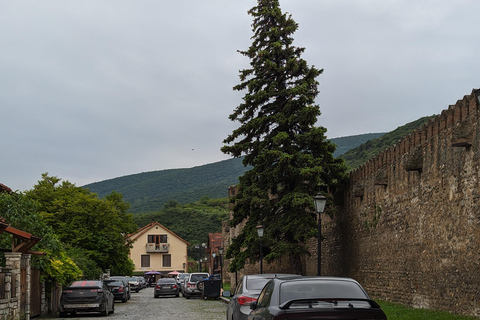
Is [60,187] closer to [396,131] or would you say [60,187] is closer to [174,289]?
[174,289]

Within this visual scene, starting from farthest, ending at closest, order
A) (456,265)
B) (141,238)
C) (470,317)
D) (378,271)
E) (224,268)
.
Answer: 1. (141,238)
2. (224,268)
3. (378,271)
4. (456,265)
5. (470,317)

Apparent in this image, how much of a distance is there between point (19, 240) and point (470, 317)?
13.4m

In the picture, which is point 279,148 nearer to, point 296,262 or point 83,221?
point 296,262

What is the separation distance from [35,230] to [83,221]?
509 inches

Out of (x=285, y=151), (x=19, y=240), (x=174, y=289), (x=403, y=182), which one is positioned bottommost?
(x=174, y=289)

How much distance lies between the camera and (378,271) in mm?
24281

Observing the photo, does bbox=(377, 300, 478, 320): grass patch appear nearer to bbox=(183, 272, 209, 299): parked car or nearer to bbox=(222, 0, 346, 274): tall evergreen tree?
bbox=(222, 0, 346, 274): tall evergreen tree

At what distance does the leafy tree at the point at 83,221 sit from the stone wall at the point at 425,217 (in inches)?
571

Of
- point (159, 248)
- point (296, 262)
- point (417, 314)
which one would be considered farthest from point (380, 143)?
point (417, 314)

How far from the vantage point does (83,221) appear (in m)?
35.3


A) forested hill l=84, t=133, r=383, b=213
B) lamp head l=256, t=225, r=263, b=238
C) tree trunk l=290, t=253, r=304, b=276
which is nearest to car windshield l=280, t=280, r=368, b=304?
lamp head l=256, t=225, r=263, b=238

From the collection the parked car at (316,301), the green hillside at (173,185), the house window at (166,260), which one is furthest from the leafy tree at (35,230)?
the green hillside at (173,185)

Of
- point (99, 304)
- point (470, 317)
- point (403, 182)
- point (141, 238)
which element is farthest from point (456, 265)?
point (141, 238)

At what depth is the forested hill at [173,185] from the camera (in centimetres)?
15475
